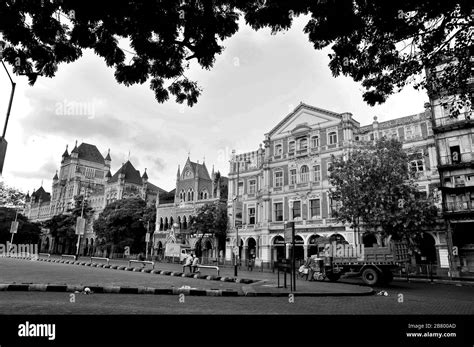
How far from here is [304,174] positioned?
39.0 m

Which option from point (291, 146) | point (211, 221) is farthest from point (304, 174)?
point (211, 221)

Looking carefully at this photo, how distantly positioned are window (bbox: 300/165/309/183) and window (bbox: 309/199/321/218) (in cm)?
258

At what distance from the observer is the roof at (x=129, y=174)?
8719 centimetres

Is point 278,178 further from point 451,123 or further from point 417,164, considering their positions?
point 451,123

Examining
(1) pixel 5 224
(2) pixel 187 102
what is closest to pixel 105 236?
(1) pixel 5 224

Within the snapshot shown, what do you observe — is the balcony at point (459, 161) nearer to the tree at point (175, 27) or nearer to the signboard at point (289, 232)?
the signboard at point (289, 232)

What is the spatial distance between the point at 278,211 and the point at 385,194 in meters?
16.3

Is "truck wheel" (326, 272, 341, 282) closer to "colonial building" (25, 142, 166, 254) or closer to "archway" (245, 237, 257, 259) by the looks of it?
"archway" (245, 237, 257, 259)

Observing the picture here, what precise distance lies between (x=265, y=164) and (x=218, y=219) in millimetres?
10189

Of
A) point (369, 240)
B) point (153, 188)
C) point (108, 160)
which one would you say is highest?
point (108, 160)

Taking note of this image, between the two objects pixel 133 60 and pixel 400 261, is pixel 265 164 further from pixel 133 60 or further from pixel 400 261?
pixel 133 60

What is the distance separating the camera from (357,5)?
706 centimetres

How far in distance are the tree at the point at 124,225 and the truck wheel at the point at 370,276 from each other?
4660 cm

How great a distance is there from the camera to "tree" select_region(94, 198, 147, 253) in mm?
59375
